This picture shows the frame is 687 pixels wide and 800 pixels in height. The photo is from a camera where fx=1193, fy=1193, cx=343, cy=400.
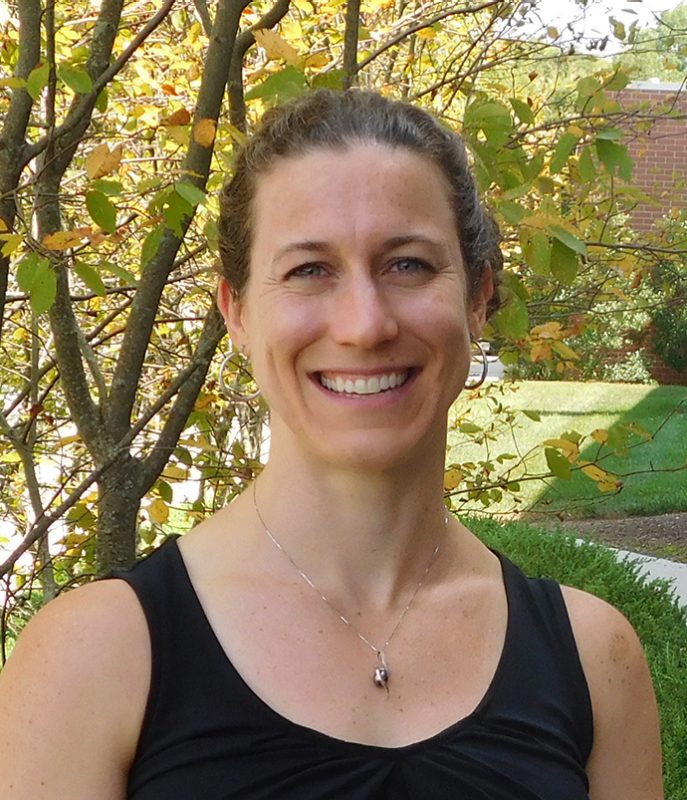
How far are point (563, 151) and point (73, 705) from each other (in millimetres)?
1673

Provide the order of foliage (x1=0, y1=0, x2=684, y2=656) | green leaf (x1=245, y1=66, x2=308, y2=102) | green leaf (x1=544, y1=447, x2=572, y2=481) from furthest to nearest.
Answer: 1. green leaf (x1=544, y1=447, x2=572, y2=481)
2. foliage (x1=0, y1=0, x2=684, y2=656)
3. green leaf (x1=245, y1=66, x2=308, y2=102)

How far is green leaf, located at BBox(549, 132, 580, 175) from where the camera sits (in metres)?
2.57

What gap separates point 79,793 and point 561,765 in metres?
0.68

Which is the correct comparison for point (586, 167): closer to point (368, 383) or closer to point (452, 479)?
point (452, 479)

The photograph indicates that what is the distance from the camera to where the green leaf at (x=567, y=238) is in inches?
92.9

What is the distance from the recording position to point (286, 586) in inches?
67.7

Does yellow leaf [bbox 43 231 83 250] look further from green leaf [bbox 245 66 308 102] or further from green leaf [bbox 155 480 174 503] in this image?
green leaf [bbox 155 480 174 503]

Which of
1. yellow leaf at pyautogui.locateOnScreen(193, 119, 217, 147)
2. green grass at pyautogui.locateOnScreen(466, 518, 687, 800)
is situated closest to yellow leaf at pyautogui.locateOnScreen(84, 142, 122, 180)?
yellow leaf at pyautogui.locateOnScreen(193, 119, 217, 147)

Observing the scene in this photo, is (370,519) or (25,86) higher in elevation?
(25,86)

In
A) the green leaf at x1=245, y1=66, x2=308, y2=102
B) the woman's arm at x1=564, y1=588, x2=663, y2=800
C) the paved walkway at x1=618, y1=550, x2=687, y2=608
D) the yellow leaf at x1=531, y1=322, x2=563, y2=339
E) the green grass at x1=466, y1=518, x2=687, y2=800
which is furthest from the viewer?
the paved walkway at x1=618, y1=550, x2=687, y2=608

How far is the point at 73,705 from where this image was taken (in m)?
Answer: 1.46

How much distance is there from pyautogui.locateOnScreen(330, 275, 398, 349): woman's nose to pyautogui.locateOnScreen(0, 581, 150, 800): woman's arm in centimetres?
48

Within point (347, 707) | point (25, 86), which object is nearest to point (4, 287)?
point (25, 86)

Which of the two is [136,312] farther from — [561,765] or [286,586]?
[561,765]
